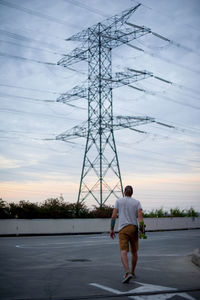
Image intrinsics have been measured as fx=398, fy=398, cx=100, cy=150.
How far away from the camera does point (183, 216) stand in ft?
165

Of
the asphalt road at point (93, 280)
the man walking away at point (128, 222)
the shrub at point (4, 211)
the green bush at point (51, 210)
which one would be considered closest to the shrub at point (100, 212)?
the green bush at point (51, 210)

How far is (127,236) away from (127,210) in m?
0.52

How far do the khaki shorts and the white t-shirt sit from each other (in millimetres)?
89

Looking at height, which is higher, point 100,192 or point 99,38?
point 99,38

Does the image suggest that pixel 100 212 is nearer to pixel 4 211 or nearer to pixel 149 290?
pixel 4 211

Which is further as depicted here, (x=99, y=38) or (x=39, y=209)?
(x=99, y=38)

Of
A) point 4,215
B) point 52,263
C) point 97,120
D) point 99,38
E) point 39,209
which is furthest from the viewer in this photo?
point 99,38

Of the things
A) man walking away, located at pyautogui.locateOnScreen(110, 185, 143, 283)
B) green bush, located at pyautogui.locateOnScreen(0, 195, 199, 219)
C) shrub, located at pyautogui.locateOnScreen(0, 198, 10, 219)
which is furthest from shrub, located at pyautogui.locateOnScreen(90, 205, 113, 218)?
man walking away, located at pyautogui.locateOnScreen(110, 185, 143, 283)

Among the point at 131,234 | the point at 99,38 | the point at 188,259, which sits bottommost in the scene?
the point at 188,259

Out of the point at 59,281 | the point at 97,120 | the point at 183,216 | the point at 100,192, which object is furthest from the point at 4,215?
the point at 183,216

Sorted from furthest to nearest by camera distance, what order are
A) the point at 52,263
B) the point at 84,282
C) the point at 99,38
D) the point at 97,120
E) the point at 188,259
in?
the point at 99,38 → the point at 97,120 → the point at 188,259 → the point at 52,263 → the point at 84,282

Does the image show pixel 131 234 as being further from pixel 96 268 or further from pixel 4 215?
pixel 4 215

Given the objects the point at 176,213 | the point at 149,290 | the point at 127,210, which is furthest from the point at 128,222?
the point at 176,213

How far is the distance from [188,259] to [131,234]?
15.9 ft
